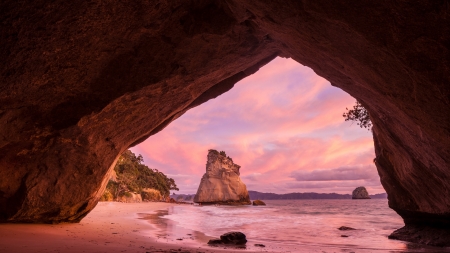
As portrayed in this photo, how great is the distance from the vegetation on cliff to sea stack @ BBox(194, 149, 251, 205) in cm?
979

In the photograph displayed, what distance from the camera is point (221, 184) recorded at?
3302 inches

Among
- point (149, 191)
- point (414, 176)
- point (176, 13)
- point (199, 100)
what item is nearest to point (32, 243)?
point (176, 13)

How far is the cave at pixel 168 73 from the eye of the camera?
4.47 metres

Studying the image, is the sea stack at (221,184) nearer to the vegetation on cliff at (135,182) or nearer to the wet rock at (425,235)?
the vegetation on cliff at (135,182)

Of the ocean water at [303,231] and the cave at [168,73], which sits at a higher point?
the cave at [168,73]

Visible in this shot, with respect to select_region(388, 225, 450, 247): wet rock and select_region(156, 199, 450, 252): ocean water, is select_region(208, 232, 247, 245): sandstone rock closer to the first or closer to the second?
select_region(156, 199, 450, 252): ocean water

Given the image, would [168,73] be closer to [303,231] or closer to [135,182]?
[303,231]

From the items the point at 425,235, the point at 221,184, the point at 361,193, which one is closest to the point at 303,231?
the point at 425,235

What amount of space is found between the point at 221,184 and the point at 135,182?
3256cm

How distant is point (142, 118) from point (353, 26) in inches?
287

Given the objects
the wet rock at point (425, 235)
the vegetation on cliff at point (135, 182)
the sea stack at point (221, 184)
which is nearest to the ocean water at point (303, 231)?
the wet rock at point (425, 235)

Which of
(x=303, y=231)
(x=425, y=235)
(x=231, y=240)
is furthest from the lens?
(x=303, y=231)

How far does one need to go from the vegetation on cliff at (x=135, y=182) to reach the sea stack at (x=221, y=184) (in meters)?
9.79

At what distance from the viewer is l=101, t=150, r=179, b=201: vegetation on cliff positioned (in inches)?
1790
